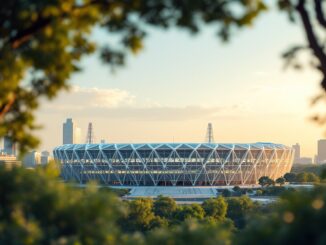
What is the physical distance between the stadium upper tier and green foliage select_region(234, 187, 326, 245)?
3184 inches

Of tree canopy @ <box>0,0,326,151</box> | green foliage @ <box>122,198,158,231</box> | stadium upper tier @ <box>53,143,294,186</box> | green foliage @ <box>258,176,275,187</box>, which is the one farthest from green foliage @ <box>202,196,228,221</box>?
tree canopy @ <box>0,0,326,151</box>

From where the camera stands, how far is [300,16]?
10703 mm

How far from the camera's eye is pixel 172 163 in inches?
3565

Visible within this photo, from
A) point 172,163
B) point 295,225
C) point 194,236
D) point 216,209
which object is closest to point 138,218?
point 216,209

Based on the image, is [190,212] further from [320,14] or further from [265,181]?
[265,181]

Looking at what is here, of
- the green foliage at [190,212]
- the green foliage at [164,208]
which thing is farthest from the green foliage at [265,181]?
the green foliage at [190,212]

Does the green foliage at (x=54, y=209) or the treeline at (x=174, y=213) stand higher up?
the green foliage at (x=54, y=209)

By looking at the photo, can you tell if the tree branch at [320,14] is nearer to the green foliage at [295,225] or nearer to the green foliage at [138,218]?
the green foliage at [295,225]

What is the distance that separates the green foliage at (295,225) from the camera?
736cm

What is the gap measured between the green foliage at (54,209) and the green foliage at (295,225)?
2366 millimetres

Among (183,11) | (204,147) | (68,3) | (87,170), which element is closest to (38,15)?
(68,3)

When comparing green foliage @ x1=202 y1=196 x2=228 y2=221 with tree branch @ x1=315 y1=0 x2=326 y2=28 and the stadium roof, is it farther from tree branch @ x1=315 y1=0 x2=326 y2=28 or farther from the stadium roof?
tree branch @ x1=315 y1=0 x2=326 y2=28

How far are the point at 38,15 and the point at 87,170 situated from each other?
9074 cm

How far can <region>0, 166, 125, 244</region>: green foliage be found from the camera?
8.25 m
